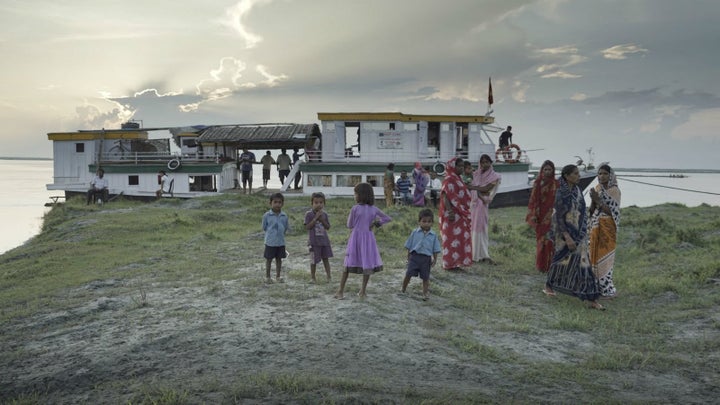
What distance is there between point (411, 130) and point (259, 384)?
74.8 ft

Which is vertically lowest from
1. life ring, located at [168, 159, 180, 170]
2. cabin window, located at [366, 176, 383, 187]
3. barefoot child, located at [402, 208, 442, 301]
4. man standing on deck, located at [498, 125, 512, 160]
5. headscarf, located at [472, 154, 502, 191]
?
barefoot child, located at [402, 208, 442, 301]

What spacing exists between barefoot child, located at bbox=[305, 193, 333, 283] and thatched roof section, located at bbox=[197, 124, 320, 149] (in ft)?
64.1

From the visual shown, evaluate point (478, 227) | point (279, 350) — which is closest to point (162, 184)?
point (478, 227)

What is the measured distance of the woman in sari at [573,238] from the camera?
25.1 feet

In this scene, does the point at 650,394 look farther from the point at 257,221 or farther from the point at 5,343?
the point at 257,221

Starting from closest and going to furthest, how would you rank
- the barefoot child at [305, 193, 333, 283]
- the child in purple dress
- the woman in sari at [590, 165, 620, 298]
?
the child in purple dress < the barefoot child at [305, 193, 333, 283] < the woman in sari at [590, 165, 620, 298]

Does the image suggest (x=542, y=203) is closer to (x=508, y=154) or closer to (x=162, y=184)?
(x=508, y=154)

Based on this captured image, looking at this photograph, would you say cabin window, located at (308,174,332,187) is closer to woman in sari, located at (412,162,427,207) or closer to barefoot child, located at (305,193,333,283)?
woman in sari, located at (412,162,427,207)

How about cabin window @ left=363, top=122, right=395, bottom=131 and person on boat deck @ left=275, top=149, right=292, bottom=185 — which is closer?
cabin window @ left=363, top=122, right=395, bottom=131

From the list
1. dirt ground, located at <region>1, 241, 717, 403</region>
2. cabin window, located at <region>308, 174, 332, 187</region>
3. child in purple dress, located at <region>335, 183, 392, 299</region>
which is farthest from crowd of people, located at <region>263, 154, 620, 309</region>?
cabin window, located at <region>308, 174, 332, 187</region>

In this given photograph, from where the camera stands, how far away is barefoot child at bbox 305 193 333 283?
25.9 feet

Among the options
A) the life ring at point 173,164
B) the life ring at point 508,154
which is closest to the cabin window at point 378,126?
the life ring at point 508,154

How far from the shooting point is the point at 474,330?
642 cm

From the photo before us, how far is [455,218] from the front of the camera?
31.4 feet
